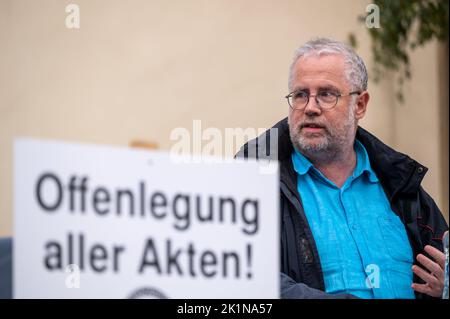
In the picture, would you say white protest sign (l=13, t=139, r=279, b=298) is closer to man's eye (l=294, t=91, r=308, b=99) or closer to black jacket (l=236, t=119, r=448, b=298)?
black jacket (l=236, t=119, r=448, b=298)

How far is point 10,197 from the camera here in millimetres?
2354

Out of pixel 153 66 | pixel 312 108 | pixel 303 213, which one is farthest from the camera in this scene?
pixel 153 66

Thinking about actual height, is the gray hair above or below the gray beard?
above

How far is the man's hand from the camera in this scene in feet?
8.61

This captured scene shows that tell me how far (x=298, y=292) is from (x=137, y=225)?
1.98ft

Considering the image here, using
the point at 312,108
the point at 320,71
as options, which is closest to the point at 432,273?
the point at 312,108

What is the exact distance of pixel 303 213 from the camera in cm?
258

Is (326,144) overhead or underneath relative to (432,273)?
overhead

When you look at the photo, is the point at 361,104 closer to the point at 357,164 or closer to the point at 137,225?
the point at 357,164

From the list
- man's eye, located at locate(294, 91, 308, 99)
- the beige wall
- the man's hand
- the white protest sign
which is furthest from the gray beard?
the white protest sign

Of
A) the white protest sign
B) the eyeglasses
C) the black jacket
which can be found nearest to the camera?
the white protest sign

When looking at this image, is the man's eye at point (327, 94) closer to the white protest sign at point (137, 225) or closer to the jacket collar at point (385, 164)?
the jacket collar at point (385, 164)

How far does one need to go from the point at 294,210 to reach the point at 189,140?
462 millimetres

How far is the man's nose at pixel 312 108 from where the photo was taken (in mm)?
2715
